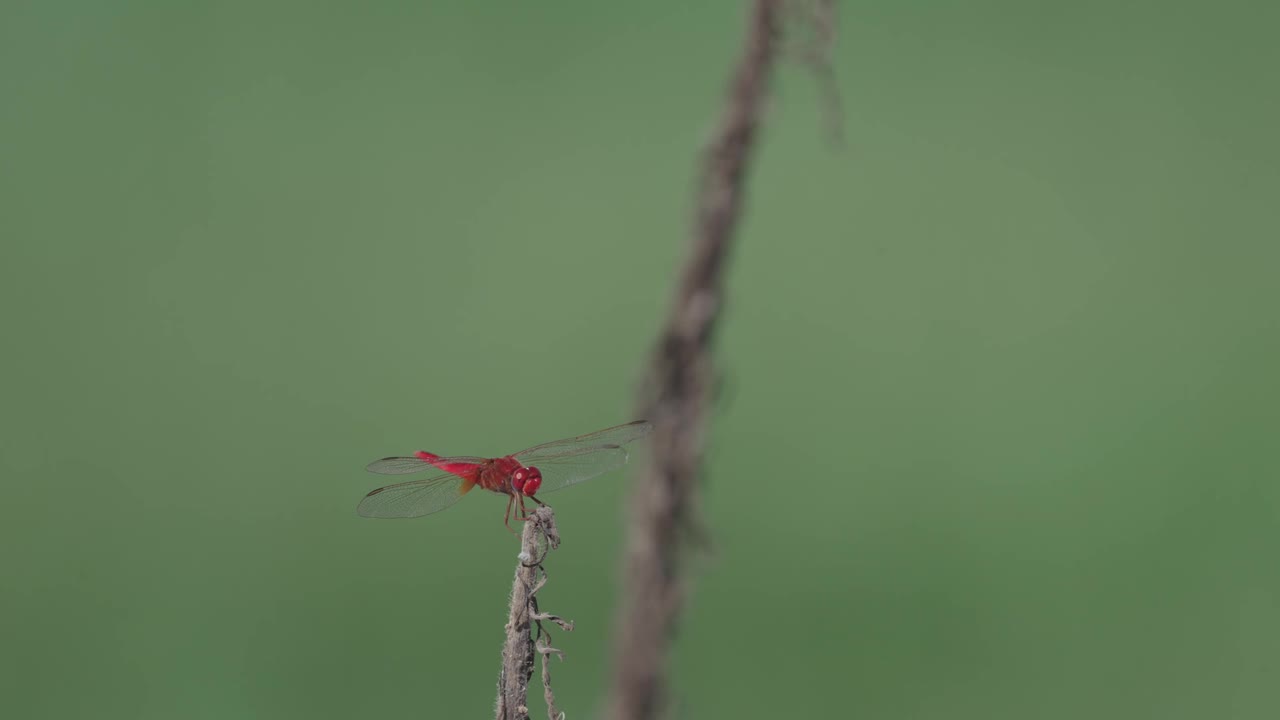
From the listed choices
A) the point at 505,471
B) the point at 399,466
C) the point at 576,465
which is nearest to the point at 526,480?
the point at 505,471

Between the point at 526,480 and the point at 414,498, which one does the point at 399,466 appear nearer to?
the point at 414,498

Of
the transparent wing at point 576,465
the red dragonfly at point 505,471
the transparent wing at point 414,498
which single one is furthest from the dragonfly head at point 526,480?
the transparent wing at point 414,498

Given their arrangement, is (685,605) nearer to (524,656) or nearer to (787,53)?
(787,53)

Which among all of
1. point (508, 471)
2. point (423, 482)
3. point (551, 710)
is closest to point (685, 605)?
point (551, 710)

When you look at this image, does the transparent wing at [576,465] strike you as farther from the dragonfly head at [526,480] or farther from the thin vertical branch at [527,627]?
the thin vertical branch at [527,627]

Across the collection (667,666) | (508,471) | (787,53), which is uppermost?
(508,471)

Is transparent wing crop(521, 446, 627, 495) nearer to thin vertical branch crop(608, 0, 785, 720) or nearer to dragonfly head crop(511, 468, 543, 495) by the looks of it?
dragonfly head crop(511, 468, 543, 495)

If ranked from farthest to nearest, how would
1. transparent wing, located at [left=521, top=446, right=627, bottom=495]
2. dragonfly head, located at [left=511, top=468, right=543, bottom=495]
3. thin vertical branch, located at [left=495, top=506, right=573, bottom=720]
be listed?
transparent wing, located at [left=521, top=446, right=627, bottom=495]
dragonfly head, located at [left=511, top=468, right=543, bottom=495]
thin vertical branch, located at [left=495, top=506, right=573, bottom=720]

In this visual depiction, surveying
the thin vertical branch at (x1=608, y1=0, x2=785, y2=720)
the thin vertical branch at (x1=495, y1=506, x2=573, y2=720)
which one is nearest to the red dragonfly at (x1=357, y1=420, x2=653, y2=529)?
the thin vertical branch at (x1=495, y1=506, x2=573, y2=720)
